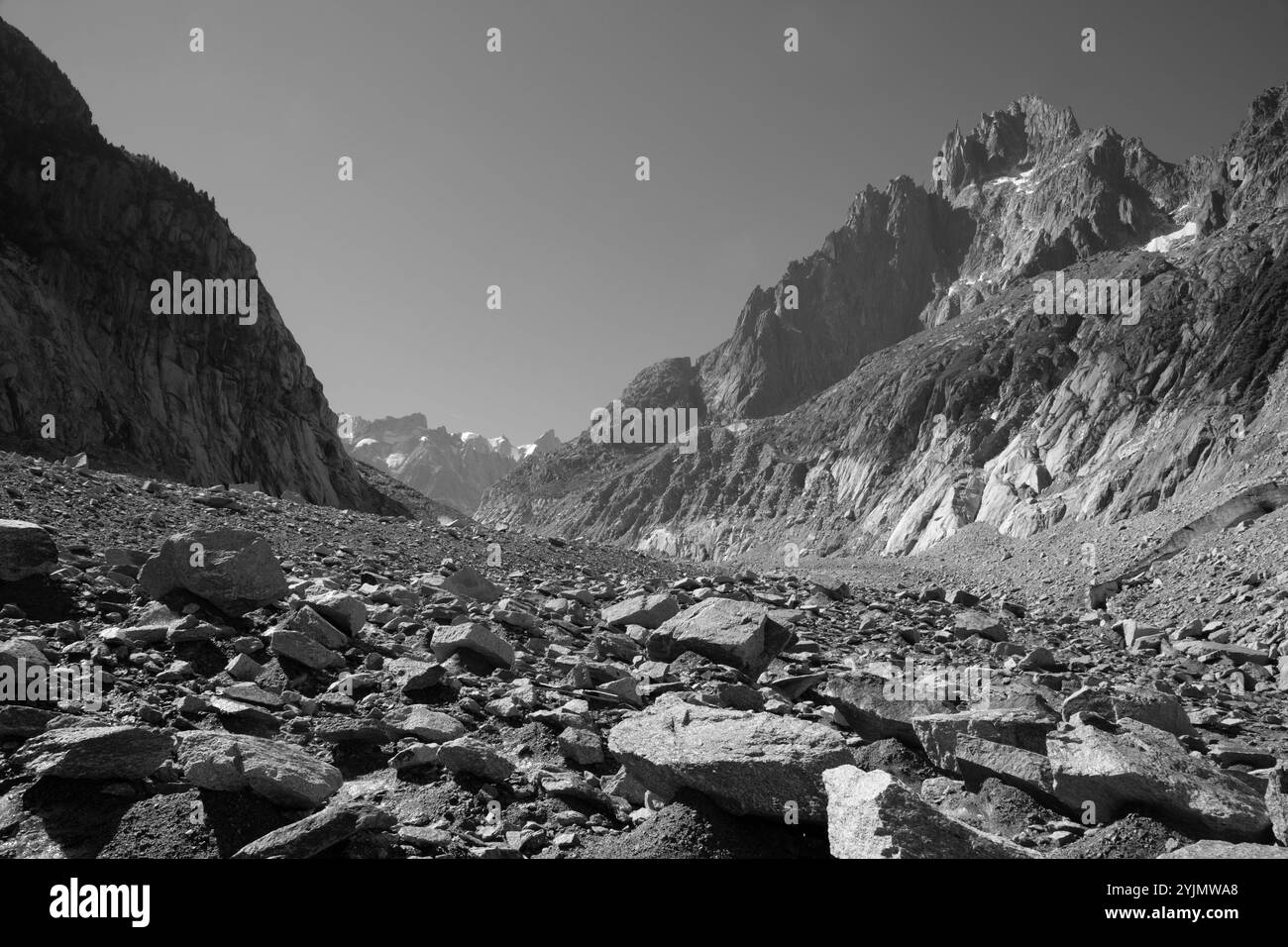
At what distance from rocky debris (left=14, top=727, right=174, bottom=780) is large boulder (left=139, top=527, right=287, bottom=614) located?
10.5 ft

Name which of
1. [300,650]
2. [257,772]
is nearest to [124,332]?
[300,650]

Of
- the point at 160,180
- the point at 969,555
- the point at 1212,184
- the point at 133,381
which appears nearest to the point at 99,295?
the point at 133,381

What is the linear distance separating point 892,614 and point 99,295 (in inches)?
2048

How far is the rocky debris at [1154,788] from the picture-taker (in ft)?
15.3

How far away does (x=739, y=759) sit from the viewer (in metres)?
4.63

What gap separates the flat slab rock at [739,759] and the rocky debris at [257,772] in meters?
2.07

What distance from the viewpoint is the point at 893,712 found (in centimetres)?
673

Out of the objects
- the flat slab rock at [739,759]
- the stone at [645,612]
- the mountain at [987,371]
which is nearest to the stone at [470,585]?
the stone at [645,612]

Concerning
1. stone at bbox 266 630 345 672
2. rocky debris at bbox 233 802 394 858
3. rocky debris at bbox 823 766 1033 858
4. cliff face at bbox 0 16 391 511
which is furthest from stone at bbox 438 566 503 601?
cliff face at bbox 0 16 391 511

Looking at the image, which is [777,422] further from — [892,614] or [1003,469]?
[892,614]
